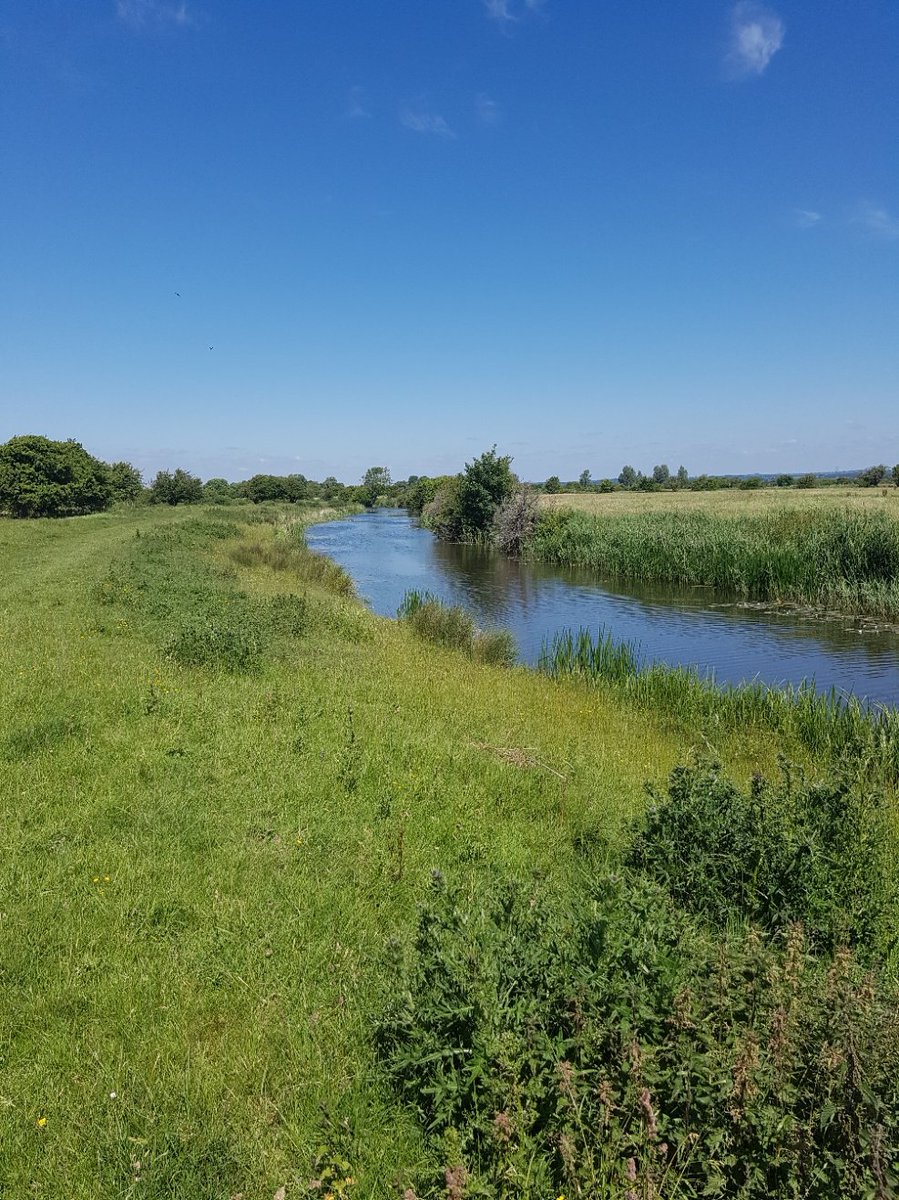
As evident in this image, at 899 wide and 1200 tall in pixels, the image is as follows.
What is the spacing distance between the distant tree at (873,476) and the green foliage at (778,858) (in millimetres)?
110429

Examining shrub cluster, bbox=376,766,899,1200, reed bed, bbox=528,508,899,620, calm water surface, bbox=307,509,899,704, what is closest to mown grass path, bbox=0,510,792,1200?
shrub cluster, bbox=376,766,899,1200

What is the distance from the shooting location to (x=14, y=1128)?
3156 millimetres

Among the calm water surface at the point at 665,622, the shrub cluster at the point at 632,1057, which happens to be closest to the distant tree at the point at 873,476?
the calm water surface at the point at 665,622

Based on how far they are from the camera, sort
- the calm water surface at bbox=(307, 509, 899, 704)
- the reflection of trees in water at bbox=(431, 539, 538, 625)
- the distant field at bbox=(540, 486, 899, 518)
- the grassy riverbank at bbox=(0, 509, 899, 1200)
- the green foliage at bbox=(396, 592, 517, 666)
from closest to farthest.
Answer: the grassy riverbank at bbox=(0, 509, 899, 1200)
the green foliage at bbox=(396, 592, 517, 666)
the calm water surface at bbox=(307, 509, 899, 704)
the reflection of trees in water at bbox=(431, 539, 538, 625)
the distant field at bbox=(540, 486, 899, 518)

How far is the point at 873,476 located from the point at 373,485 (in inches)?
4553

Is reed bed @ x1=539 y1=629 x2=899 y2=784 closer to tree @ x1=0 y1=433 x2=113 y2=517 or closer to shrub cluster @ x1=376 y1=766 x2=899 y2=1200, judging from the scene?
shrub cluster @ x1=376 y1=766 x2=899 y2=1200

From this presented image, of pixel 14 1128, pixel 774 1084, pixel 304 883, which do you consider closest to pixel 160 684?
pixel 304 883

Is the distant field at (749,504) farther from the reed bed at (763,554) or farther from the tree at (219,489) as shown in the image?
the tree at (219,489)

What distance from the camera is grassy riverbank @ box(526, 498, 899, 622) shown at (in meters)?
24.5

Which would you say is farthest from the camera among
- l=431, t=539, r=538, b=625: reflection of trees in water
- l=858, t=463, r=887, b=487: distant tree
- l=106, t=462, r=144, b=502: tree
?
l=858, t=463, r=887, b=487: distant tree

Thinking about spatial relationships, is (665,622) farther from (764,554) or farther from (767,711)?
(767,711)

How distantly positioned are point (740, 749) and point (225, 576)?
56.4 ft

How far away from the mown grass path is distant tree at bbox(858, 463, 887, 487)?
108 metres

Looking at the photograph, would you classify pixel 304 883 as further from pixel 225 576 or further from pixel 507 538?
pixel 507 538
